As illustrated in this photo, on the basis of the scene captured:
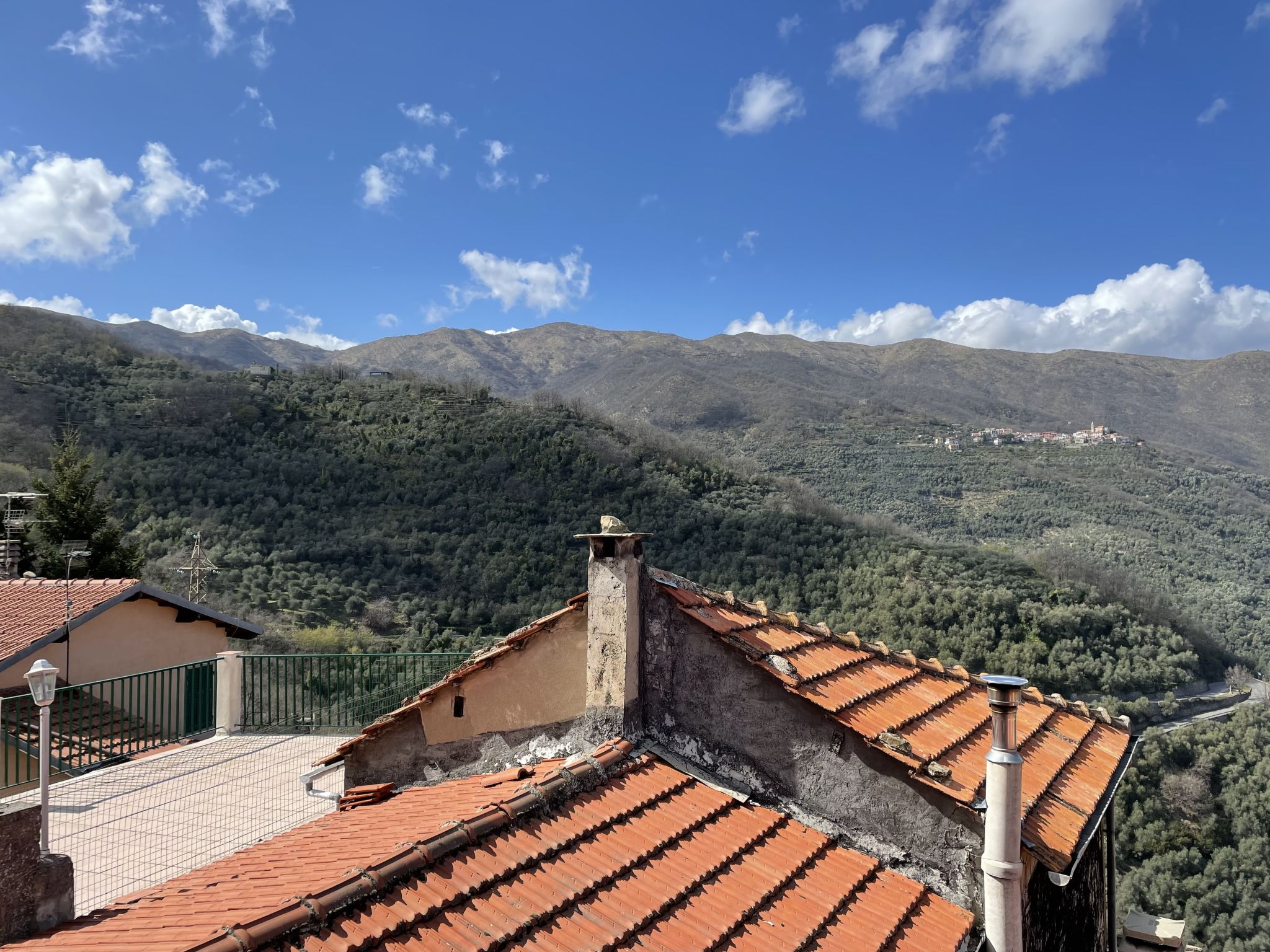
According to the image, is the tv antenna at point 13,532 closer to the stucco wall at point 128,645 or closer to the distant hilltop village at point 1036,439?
the stucco wall at point 128,645

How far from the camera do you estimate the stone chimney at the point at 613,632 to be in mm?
4551

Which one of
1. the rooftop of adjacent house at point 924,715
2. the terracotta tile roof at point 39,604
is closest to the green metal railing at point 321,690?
the terracotta tile roof at point 39,604

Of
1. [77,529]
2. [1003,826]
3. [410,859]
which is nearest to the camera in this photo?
[410,859]

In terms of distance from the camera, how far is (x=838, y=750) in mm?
4312

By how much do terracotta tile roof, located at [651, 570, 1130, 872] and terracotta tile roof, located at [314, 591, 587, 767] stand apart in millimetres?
614

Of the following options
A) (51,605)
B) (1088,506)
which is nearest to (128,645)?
(51,605)

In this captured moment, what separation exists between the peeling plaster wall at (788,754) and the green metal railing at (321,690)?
6.86 meters

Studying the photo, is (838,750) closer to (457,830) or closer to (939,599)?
(457,830)

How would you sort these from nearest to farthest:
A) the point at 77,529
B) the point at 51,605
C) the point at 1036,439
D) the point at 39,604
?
the point at 51,605, the point at 39,604, the point at 77,529, the point at 1036,439

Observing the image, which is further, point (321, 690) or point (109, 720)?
point (321, 690)

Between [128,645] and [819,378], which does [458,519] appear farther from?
[819,378]

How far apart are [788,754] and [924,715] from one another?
1241mm

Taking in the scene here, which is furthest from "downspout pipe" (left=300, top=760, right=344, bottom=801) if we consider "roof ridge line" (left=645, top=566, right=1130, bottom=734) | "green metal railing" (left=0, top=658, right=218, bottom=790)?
"green metal railing" (left=0, top=658, right=218, bottom=790)

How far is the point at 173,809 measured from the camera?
312 inches
